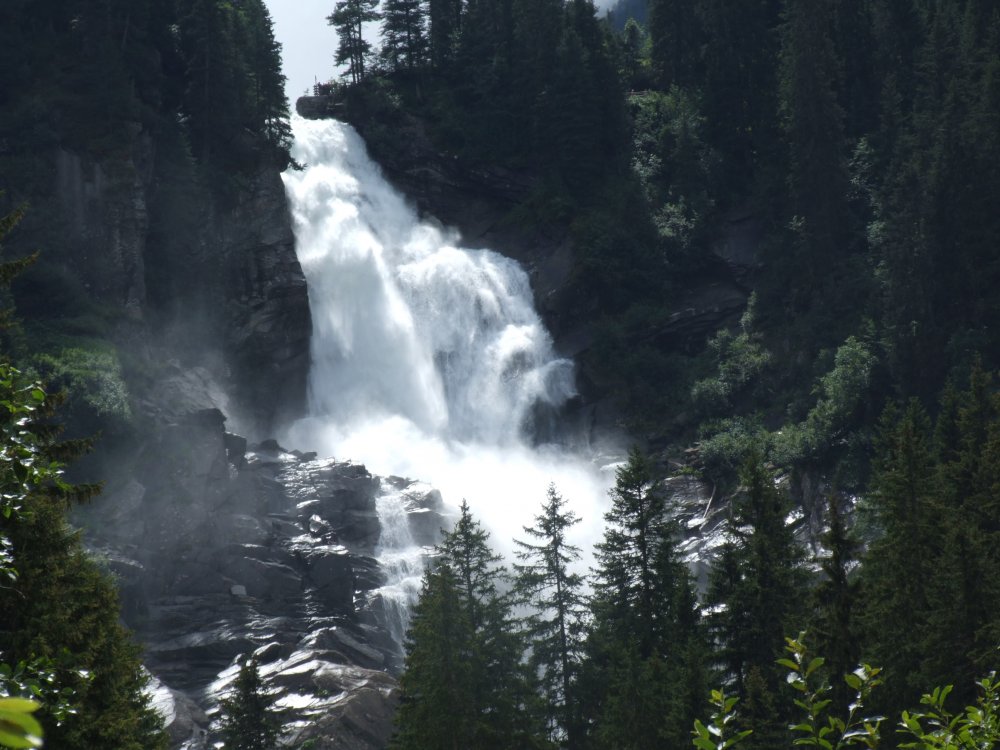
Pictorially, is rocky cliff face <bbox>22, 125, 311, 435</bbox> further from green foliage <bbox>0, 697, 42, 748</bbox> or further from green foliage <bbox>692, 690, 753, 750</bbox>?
green foliage <bbox>0, 697, 42, 748</bbox>

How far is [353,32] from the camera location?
251ft

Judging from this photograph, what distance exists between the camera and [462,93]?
74.2 meters

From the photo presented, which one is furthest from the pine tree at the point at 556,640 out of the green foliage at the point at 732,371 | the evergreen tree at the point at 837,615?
the green foliage at the point at 732,371

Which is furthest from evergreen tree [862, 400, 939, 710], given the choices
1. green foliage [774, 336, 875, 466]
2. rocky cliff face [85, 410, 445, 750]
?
green foliage [774, 336, 875, 466]

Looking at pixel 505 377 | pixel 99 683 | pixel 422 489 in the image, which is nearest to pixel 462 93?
pixel 505 377

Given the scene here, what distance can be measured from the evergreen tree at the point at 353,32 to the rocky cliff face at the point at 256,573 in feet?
114

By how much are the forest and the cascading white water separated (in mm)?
2972

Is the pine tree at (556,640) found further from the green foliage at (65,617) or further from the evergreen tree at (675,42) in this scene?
the evergreen tree at (675,42)

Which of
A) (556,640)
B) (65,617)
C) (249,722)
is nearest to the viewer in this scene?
(65,617)

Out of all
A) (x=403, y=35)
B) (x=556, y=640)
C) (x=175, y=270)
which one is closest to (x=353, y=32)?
(x=403, y=35)

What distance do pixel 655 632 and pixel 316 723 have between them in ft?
36.0

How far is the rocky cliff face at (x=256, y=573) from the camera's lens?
36.8 meters

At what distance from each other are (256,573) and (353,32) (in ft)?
→ 146

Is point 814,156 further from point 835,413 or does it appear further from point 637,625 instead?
point 637,625
